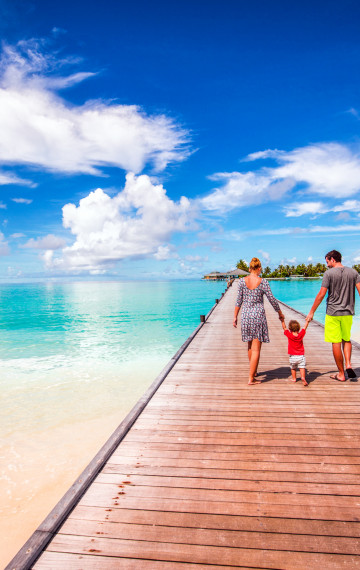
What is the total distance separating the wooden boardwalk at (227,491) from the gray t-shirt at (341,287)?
1.34 metres

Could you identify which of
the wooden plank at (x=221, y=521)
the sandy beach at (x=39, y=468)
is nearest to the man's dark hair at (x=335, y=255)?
the wooden plank at (x=221, y=521)

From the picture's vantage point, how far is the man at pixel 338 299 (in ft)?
17.1

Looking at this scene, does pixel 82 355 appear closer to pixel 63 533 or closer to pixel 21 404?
pixel 21 404

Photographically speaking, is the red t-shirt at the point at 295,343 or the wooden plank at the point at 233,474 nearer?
the wooden plank at the point at 233,474

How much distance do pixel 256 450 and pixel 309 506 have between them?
87 cm

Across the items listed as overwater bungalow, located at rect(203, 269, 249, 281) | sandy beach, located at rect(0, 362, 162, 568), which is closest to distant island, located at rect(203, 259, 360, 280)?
overwater bungalow, located at rect(203, 269, 249, 281)

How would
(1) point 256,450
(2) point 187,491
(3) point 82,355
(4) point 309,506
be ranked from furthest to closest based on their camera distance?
(3) point 82,355 → (1) point 256,450 → (2) point 187,491 → (4) point 309,506

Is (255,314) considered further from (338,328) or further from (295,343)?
(338,328)

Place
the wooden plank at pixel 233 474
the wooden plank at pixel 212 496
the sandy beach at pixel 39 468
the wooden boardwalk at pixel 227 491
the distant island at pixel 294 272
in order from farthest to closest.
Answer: the distant island at pixel 294 272, the sandy beach at pixel 39 468, the wooden plank at pixel 233 474, the wooden plank at pixel 212 496, the wooden boardwalk at pixel 227 491

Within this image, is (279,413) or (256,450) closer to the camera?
(256,450)

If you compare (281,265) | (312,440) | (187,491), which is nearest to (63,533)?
(187,491)

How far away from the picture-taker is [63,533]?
7.86ft

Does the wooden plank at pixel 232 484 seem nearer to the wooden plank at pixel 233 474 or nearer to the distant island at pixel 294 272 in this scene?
the wooden plank at pixel 233 474

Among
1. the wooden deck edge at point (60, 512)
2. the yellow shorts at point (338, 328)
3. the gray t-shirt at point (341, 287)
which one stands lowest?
the wooden deck edge at point (60, 512)
